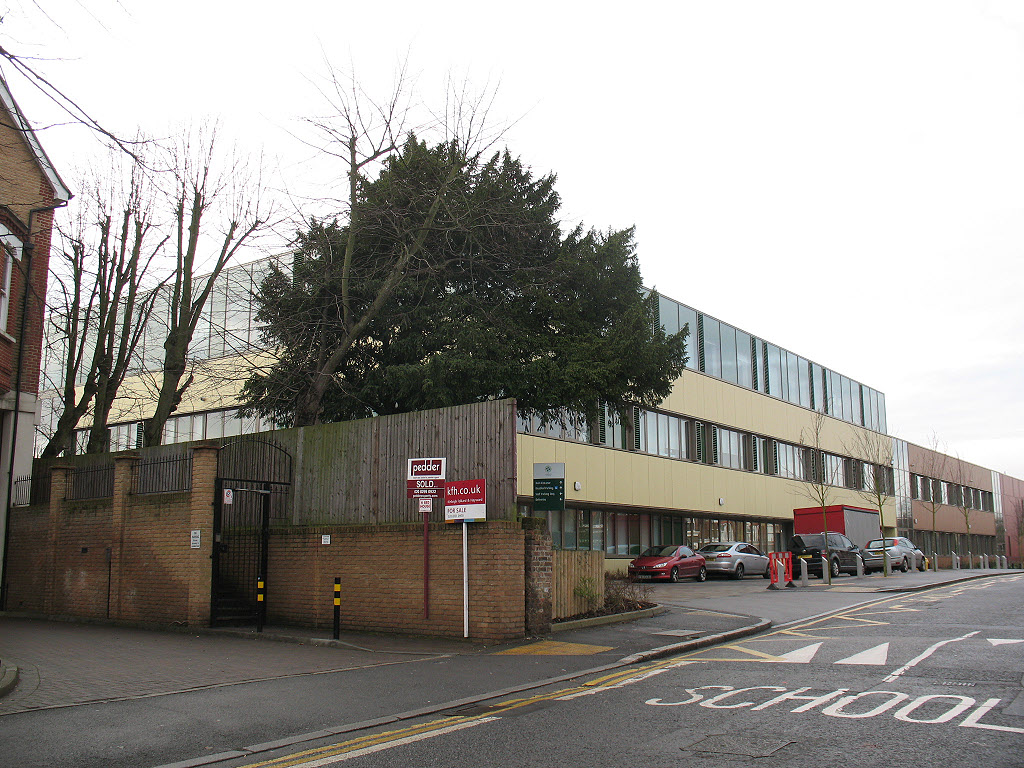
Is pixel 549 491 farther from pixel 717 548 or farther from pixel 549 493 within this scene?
pixel 717 548

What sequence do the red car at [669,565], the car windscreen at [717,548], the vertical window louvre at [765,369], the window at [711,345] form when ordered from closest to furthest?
the red car at [669,565] → the car windscreen at [717,548] → the window at [711,345] → the vertical window louvre at [765,369]

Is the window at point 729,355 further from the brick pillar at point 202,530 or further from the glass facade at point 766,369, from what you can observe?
the brick pillar at point 202,530

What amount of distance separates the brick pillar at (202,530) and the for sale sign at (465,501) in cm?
529

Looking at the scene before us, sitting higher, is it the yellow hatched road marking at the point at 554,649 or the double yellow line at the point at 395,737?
the double yellow line at the point at 395,737

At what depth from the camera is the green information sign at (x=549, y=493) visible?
2016cm

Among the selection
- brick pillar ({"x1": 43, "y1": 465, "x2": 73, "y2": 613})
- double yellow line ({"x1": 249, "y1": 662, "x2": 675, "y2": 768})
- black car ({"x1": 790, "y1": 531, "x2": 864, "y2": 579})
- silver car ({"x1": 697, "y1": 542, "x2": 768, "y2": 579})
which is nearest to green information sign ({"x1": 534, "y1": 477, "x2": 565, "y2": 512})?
double yellow line ({"x1": 249, "y1": 662, "x2": 675, "y2": 768})

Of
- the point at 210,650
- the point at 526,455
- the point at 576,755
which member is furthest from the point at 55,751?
the point at 526,455

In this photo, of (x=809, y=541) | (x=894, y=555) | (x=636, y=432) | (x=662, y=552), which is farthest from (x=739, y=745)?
(x=894, y=555)

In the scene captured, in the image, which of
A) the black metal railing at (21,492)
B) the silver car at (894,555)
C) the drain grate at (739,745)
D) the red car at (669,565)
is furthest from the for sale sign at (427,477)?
the silver car at (894,555)

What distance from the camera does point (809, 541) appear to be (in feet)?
106

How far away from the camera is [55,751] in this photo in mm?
6781

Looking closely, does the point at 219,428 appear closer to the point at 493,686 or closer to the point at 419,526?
the point at 419,526

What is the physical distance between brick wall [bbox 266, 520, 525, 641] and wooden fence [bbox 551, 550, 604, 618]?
1.64 m

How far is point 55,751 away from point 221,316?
2796 cm
